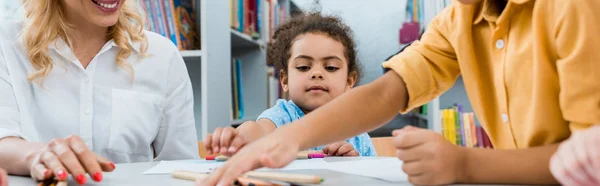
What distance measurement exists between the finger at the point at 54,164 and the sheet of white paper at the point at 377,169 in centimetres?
38

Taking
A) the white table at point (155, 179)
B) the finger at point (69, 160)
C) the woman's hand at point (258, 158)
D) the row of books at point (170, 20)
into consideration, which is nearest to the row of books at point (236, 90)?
the row of books at point (170, 20)

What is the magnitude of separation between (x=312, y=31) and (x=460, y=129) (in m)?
1.34

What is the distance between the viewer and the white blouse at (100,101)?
3.80 ft

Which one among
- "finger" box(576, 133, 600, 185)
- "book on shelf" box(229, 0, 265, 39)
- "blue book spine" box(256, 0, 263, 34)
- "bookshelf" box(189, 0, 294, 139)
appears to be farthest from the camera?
"blue book spine" box(256, 0, 263, 34)

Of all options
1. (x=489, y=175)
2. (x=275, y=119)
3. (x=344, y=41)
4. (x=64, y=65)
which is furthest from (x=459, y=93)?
(x=489, y=175)

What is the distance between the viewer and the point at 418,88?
79 centimetres

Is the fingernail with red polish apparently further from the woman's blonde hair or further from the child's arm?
the woman's blonde hair

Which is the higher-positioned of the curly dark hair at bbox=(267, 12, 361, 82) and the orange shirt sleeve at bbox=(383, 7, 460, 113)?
the curly dark hair at bbox=(267, 12, 361, 82)

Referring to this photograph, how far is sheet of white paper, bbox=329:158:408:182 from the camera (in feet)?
2.16

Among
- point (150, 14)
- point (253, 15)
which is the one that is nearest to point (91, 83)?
point (150, 14)

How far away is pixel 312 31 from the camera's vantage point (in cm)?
163

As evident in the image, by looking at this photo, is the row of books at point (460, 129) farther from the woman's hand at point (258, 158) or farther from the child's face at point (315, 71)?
the woman's hand at point (258, 158)

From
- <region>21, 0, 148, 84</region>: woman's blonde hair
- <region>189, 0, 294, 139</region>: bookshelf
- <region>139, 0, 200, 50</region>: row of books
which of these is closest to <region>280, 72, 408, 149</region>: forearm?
<region>21, 0, 148, 84</region>: woman's blonde hair

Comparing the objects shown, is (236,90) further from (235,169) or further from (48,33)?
(235,169)
